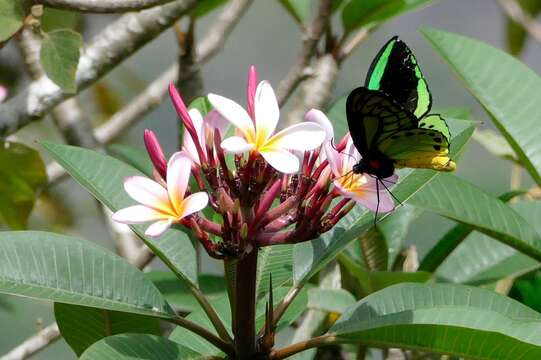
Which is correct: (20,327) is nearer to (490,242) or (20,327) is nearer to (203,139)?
(490,242)

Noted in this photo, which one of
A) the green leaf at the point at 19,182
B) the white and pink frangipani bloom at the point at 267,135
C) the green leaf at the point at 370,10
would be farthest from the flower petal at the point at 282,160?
the green leaf at the point at 370,10

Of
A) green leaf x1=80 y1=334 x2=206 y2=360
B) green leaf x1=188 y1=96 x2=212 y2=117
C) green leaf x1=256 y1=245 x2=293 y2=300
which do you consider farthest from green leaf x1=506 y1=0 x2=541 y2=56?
green leaf x1=80 y1=334 x2=206 y2=360

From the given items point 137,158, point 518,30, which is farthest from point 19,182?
point 518,30

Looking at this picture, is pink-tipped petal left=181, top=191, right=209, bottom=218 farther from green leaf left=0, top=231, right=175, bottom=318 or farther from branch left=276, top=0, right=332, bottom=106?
branch left=276, top=0, right=332, bottom=106

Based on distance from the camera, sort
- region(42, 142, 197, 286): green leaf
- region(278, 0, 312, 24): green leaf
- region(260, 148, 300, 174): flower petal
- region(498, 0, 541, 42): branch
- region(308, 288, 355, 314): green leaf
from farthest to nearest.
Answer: region(498, 0, 541, 42): branch < region(278, 0, 312, 24): green leaf < region(308, 288, 355, 314): green leaf < region(42, 142, 197, 286): green leaf < region(260, 148, 300, 174): flower petal

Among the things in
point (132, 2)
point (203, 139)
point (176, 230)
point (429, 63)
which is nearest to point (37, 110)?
point (132, 2)

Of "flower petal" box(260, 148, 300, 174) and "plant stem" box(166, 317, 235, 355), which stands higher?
"flower petal" box(260, 148, 300, 174)
